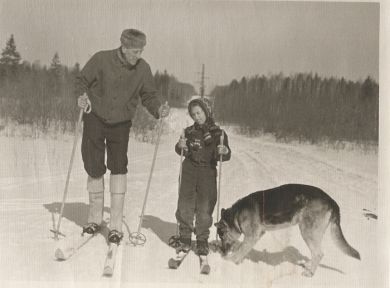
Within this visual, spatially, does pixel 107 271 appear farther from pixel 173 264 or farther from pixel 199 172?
pixel 199 172

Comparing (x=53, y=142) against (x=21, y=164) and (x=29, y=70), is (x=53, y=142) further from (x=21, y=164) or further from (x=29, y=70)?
(x=29, y=70)

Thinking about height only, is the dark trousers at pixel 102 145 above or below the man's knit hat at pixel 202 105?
below

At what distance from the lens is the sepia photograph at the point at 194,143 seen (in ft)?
4.51

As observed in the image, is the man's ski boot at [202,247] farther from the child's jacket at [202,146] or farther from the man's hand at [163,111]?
the man's hand at [163,111]

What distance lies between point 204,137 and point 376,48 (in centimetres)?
60

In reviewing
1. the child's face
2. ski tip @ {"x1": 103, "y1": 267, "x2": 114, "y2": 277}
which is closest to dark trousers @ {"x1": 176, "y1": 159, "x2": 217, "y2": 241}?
the child's face

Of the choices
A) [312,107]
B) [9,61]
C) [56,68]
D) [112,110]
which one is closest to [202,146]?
[112,110]

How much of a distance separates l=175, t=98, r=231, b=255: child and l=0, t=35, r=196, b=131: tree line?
0.33 ft

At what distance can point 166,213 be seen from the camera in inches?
56.6

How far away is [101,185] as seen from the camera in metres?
1.42

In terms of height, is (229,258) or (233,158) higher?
(233,158)

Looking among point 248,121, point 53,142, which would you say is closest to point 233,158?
point 248,121

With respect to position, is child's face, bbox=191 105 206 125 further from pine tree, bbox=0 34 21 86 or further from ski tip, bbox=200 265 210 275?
pine tree, bbox=0 34 21 86

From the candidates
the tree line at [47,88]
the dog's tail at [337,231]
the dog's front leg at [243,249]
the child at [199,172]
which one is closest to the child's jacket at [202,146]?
the child at [199,172]
